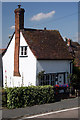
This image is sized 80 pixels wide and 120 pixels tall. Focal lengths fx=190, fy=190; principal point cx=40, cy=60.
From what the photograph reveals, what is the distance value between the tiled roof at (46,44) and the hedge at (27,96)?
A: 451 centimetres

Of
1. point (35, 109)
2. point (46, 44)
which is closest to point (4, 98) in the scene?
point (35, 109)

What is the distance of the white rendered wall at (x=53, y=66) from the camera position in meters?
18.0

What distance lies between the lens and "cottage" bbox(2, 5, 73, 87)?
713 inches

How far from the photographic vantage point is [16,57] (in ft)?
64.8

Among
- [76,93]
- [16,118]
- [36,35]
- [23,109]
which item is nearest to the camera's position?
[16,118]

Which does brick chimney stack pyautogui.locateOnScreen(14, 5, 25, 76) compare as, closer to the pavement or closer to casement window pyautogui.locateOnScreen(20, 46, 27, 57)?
casement window pyautogui.locateOnScreen(20, 46, 27, 57)

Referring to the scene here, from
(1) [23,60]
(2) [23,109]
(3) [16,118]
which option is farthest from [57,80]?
(3) [16,118]

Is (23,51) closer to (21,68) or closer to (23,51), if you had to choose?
(23,51)

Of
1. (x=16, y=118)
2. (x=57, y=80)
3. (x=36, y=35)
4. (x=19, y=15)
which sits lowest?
(x=16, y=118)

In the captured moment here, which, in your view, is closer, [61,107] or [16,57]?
[61,107]

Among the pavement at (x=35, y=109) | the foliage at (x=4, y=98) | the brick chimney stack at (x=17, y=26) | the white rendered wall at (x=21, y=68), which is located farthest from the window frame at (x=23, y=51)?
the pavement at (x=35, y=109)

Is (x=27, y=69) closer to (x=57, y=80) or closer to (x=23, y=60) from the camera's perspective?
(x=23, y=60)

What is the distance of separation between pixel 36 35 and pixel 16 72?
173 inches

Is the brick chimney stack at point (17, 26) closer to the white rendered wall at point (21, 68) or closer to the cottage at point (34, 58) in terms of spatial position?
the cottage at point (34, 58)
